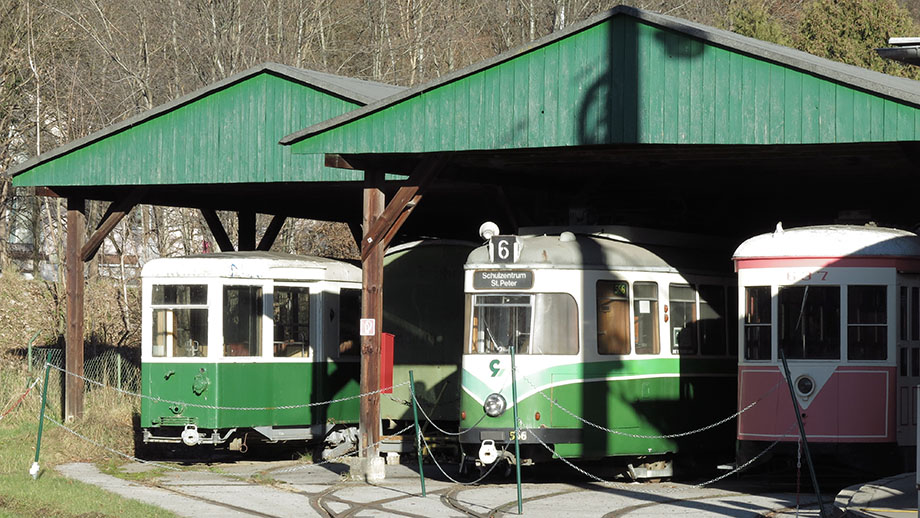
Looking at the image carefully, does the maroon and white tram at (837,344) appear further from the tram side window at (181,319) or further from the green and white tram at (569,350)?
the tram side window at (181,319)

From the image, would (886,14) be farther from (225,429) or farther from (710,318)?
(225,429)

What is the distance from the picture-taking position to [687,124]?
49.5ft

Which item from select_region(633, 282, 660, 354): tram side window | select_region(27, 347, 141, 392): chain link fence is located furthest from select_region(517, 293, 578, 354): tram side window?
select_region(27, 347, 141, 392): chain link fence

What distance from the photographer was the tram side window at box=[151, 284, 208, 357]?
727 inches

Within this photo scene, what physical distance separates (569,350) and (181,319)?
574cm

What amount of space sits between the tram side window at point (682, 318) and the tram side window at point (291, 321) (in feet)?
17.9

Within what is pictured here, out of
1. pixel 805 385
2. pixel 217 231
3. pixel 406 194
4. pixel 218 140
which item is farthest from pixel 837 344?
pixel 217 231

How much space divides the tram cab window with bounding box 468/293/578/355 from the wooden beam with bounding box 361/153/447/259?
76.3 inches

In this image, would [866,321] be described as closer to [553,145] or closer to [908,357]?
[908,357]

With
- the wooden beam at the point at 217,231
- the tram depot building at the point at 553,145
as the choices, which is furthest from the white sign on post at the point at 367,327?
the wooden beam at the point at 217,231

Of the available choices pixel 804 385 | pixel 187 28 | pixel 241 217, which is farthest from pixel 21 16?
pixel 804 385

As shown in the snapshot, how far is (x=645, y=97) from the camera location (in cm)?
1519

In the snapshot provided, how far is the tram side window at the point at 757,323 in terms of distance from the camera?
605 inches

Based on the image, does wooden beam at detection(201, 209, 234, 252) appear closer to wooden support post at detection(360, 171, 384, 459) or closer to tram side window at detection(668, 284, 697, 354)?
wooden support post at detection(360, 171, 384, 459)
